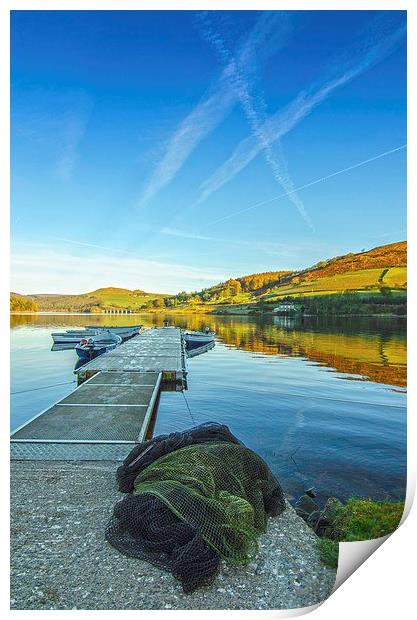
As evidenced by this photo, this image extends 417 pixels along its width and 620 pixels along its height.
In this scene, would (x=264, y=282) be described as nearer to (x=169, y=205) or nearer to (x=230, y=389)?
(x=230, y=389)

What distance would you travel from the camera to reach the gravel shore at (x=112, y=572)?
275cm

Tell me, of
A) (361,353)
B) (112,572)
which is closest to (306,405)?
(112,572)

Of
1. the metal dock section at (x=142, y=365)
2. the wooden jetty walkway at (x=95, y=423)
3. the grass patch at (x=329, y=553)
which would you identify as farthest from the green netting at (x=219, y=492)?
the metal dock section at (x=142, y=365)

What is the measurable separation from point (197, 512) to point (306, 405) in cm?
830

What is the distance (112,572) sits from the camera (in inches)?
116

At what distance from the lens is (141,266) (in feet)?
32.5

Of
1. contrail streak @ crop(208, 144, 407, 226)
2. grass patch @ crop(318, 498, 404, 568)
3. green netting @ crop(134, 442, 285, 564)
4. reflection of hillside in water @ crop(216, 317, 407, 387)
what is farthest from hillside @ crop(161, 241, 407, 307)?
reflection of hillside in water @ crop(216, 317, 407, 387)

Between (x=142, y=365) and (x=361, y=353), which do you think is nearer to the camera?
(x=142, y=365)

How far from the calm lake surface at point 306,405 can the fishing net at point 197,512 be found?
6.66 feet

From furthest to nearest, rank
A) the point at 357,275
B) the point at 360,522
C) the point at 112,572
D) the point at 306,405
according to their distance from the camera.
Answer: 1. the point at 306,405
2. the point at 357,275
3. the point at 360,522
4. the point at 112,572

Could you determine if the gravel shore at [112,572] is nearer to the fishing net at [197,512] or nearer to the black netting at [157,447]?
the fishing net at [197,512]

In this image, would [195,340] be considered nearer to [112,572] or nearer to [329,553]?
[329,553]

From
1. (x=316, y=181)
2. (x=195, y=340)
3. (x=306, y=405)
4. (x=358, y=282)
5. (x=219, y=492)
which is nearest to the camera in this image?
(x=219, y=492)

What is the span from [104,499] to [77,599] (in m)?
1.32
